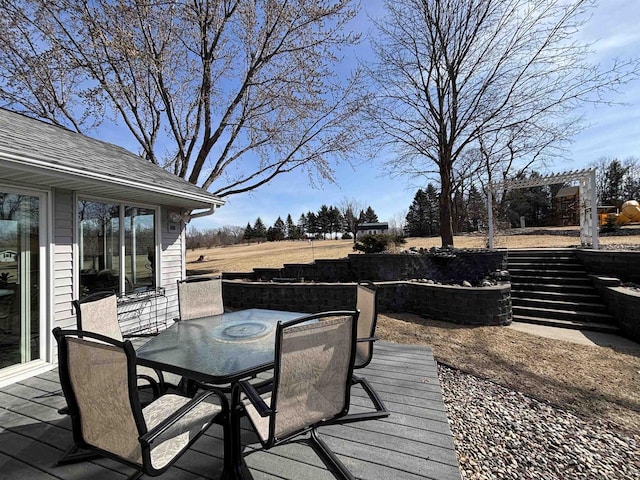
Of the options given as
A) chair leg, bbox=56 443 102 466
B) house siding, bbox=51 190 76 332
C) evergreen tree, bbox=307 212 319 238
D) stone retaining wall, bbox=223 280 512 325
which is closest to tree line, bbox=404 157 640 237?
stone retaining wall, bbox=223 280 512 325

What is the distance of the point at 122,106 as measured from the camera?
387 inches

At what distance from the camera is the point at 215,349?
225 centimetres

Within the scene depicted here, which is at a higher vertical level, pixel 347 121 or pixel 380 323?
pixel 347 121

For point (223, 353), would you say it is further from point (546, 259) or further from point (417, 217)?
point (417, 217)

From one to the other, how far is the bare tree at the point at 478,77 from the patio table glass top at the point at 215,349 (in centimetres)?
926

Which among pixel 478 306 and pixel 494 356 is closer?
pixel 494 356

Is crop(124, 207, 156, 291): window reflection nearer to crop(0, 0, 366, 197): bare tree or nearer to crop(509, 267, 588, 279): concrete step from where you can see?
crop(0, 0, 366, 197): bare tree

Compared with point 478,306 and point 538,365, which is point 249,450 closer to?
point 538,365

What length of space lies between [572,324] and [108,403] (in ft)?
23.7

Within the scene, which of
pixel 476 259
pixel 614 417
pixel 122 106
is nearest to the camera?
pixel 614 417

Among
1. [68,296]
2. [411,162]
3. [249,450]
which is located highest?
[411,162]

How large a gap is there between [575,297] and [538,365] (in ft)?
11.3

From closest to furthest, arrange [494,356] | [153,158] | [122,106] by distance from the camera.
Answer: [494,356] < [122,106] < [153,158]

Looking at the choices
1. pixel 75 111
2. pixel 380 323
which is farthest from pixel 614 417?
pixel 75 111
